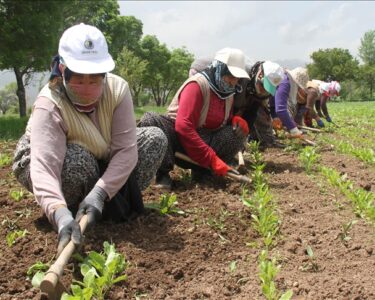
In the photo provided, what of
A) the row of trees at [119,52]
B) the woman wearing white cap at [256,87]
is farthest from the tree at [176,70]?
the woman wearing white cap at [256,87]

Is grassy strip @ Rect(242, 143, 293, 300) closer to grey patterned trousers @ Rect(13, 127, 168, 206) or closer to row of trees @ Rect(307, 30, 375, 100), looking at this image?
grey patterned trousers @ Rect(13, 127, 168, 206)

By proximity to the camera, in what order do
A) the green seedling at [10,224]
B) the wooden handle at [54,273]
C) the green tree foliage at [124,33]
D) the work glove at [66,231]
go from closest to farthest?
the wooden handle at [54,273], the work glove at [66,231], the green seedling at [10,224], the green tree foliage at [124,33]

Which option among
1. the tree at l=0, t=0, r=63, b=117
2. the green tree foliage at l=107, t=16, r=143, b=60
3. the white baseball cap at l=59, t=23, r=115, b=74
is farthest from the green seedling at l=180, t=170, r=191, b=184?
the green tree foliage at l=107, t=16, r=143, b=60

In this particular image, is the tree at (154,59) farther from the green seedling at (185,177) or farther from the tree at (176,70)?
the green seedling at (185,177)

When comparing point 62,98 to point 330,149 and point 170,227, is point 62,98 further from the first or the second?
point 330,149

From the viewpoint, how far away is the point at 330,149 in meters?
6.72

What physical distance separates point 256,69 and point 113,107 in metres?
2.26

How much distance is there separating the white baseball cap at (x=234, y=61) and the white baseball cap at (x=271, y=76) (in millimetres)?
573

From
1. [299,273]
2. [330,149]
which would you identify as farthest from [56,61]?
[330,149]

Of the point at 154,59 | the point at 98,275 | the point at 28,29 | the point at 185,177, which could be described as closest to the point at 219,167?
the point at 185,177

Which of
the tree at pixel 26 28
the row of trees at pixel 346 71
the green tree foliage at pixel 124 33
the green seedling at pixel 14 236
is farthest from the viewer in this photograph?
the row of trees at pixel 346 71

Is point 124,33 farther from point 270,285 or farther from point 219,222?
point 270,285

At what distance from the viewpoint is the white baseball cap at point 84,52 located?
2.52 m

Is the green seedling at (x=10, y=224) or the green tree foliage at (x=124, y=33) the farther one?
the green tree foliage at (x=124, y=33)
